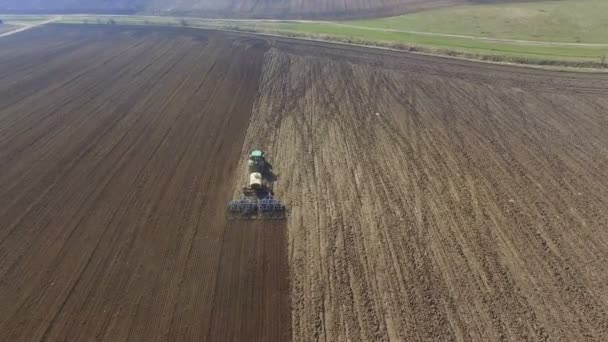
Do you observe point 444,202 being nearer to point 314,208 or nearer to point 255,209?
point 314,208

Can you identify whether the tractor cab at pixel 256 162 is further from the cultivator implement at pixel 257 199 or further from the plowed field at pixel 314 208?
the plowed field at pixel 314 208

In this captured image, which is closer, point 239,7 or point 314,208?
point 314,208

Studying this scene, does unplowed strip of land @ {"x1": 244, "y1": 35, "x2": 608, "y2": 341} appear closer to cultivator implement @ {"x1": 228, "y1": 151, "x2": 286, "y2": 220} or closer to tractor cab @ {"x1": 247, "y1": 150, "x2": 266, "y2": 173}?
cultivator implement @ {"x1": 228, "y1": 151, "x2": 286, "y2": 220}

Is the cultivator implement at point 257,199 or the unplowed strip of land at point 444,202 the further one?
the cultivator implement at point 257,199

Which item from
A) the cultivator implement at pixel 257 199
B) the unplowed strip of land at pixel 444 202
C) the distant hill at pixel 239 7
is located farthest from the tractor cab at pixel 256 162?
the distant hill at pixel 239 7

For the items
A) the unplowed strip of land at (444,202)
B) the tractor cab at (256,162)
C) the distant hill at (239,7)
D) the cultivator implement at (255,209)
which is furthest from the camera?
the distant hill at (239,7)

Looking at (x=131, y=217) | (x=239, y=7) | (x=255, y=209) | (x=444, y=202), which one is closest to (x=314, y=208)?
(x=255, y=209)

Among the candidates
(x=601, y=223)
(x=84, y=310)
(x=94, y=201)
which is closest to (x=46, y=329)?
(x=84, y=310)

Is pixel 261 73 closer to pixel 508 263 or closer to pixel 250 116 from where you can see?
pixel 250 116
